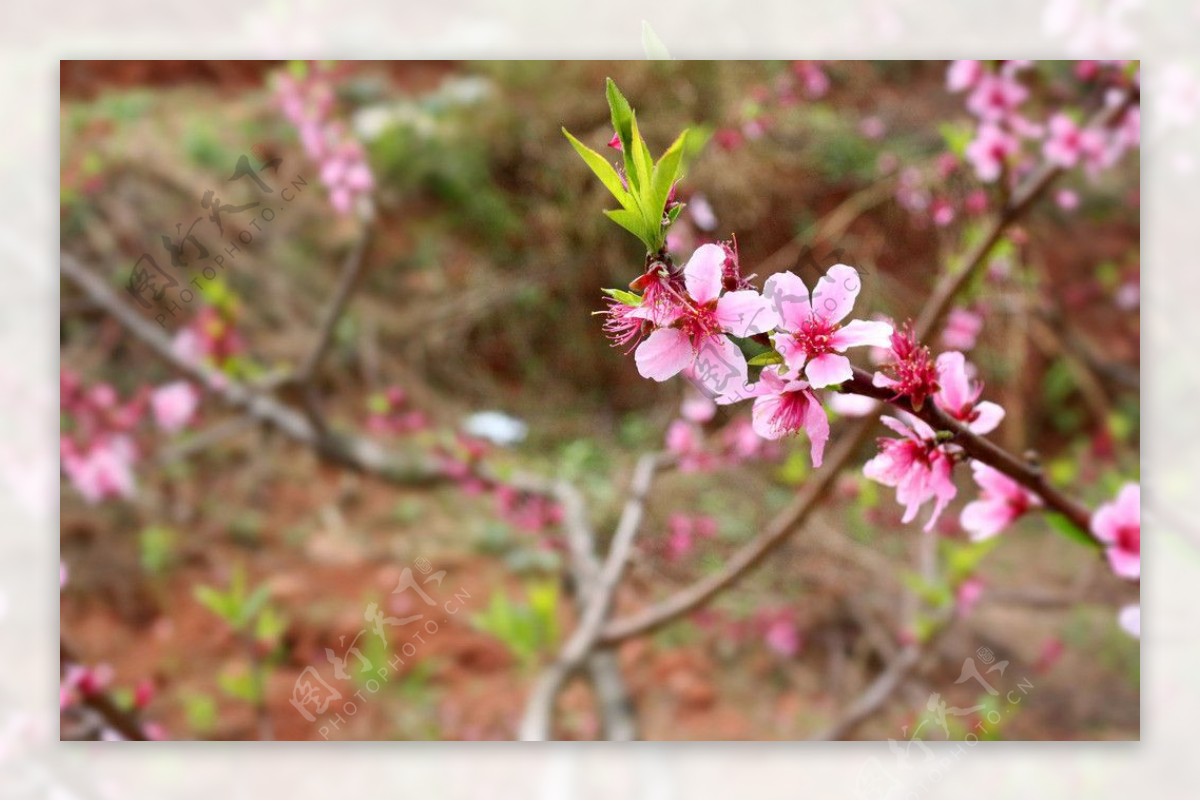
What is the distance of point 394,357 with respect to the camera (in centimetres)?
207

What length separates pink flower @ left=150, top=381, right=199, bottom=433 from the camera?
6.00 feet

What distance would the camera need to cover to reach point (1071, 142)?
1.17 m

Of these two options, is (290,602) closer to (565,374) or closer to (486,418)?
(486,418)

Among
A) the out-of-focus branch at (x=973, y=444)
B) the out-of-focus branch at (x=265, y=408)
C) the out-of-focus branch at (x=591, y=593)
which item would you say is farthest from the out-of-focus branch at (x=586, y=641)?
the out-of-focus branch at (x=973, y=444)

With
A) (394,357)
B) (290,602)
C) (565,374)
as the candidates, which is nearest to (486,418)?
(565,374)

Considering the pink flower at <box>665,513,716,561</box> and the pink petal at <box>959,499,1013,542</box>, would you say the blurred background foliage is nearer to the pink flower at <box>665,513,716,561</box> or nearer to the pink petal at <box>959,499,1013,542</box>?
the pink flower at <box>665,513,716,561</box>

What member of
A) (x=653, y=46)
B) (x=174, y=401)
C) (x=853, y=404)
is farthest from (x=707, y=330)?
(x=174, y=401)

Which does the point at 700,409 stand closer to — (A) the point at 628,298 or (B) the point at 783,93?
(B) the point at 783,93

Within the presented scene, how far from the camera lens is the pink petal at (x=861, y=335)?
379mm

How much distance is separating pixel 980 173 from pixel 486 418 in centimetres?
106

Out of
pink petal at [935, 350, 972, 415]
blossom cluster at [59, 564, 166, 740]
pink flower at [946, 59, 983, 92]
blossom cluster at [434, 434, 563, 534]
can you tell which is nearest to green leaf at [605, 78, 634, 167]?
pink petal at [935, 350, 972, 415]

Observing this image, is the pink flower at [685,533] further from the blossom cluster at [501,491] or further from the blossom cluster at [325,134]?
the blossom cluster at [325,134]

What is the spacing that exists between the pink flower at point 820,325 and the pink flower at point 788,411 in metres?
0.01

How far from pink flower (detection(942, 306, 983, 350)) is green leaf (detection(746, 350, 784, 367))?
1274mm
